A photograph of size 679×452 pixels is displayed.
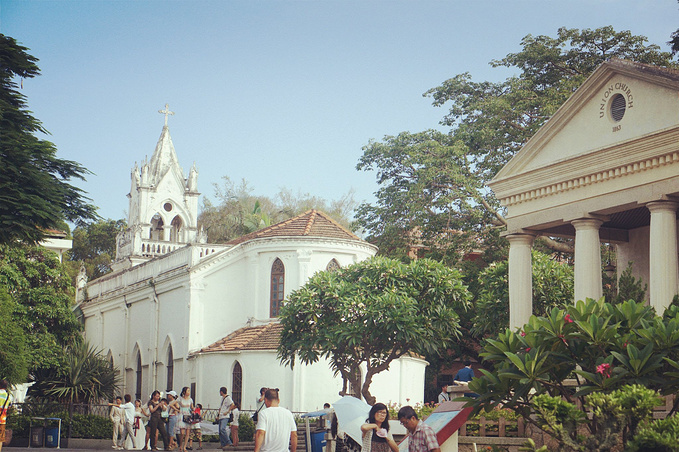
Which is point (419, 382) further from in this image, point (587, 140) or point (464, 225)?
point (587, 140)

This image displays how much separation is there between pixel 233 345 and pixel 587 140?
80.4ft

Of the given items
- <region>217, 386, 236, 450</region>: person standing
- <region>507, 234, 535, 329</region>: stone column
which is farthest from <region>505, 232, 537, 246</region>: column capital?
<region>217, 386, 236, 450</region>: person standing

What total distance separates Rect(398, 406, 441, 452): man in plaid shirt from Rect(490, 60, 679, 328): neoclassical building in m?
9.08

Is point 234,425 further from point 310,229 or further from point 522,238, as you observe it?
point 310,229

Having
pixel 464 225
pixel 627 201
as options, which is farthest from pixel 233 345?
pixel 627 201

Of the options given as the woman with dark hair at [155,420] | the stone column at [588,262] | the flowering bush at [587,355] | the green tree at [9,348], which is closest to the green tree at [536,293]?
the stone column at [588,262]

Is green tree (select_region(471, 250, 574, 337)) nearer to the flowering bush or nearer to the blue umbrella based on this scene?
the blue umbrella

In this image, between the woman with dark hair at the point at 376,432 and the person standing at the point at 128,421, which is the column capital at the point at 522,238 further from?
the person standing at the point at 128,421

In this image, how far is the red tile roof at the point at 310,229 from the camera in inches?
1677

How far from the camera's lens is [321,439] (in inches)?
893

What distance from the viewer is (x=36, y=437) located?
98.7 feet

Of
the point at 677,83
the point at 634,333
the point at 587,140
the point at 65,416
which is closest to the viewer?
the point at 634,333

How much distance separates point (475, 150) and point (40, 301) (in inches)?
827

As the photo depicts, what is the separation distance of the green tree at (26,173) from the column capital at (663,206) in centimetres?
1383
